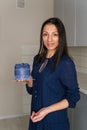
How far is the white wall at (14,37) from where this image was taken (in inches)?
121

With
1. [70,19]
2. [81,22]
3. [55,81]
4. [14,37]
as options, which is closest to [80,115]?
[55,81]

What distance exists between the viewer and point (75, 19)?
7.59 feet

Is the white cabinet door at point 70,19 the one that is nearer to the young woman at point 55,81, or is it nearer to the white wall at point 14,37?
the white wall at point 14,37

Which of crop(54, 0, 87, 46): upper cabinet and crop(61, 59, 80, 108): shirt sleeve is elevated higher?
crop(54, 0, 87, 46): upper cabinet

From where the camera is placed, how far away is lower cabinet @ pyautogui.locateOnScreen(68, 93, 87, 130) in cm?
180

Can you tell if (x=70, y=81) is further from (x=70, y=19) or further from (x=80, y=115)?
(x=70, y=19)

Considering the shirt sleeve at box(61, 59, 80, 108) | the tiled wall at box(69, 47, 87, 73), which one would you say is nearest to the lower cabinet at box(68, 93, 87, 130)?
the shirt sleeve at box(61, 59, 80, 108)

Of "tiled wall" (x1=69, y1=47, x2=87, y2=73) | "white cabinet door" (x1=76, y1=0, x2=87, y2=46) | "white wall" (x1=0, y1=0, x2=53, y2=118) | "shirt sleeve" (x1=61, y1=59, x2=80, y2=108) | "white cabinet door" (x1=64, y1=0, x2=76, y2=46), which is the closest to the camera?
"shirt sleeve" (x1=61, y1=59, x2=80, y2=108)

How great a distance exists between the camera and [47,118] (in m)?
1.23

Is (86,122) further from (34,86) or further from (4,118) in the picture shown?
(4,118)

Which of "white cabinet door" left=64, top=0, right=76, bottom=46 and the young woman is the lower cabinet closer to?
the young woman

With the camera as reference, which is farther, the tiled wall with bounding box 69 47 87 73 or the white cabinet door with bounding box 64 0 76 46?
the tiled wall with bounding box 69 47 87 73

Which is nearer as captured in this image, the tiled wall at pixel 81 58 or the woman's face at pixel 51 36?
the woman's face at pixel 51 36

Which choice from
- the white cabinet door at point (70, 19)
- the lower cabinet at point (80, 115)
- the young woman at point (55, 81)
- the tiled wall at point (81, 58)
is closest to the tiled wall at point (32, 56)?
the tiled wall at point (81, 58)
